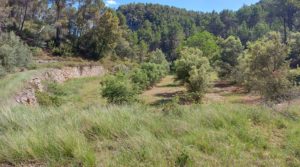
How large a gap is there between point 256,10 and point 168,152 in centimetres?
9811

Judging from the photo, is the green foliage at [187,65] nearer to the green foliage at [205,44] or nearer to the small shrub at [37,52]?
the small shrub at [37,52]

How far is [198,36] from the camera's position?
5784 cm

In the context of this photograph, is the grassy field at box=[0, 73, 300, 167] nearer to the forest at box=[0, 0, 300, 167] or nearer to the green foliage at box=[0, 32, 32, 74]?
the forest at box=[0, 0, 300, 167]

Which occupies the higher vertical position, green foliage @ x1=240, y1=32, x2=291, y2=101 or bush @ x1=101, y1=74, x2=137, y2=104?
green foliage @ x1=240, y1=32, x2=291, y2=101

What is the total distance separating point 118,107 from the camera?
5.51 m

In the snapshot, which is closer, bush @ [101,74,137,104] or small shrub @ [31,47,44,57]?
bush @ [101,74,137,104]

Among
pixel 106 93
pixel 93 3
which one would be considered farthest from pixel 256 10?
pixel 106 93

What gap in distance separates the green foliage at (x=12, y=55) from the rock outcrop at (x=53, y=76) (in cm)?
184

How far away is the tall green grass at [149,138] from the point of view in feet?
11.5

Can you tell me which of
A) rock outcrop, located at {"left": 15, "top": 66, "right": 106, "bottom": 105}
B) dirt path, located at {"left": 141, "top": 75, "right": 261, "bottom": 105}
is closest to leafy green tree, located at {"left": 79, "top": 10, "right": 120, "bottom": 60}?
rock outcrop, located at {"left": 15, "top": 66, "right": 106, "bottom": 105}

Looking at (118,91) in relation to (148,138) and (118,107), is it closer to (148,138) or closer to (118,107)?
(118,107)

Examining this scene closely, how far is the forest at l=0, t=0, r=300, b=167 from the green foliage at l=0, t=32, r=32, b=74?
0.08 metres

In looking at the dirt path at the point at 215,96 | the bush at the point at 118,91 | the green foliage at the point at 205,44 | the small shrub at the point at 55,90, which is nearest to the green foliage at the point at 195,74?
the dirt path at the point at 215,96

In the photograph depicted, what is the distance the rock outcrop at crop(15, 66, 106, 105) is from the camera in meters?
14.0
